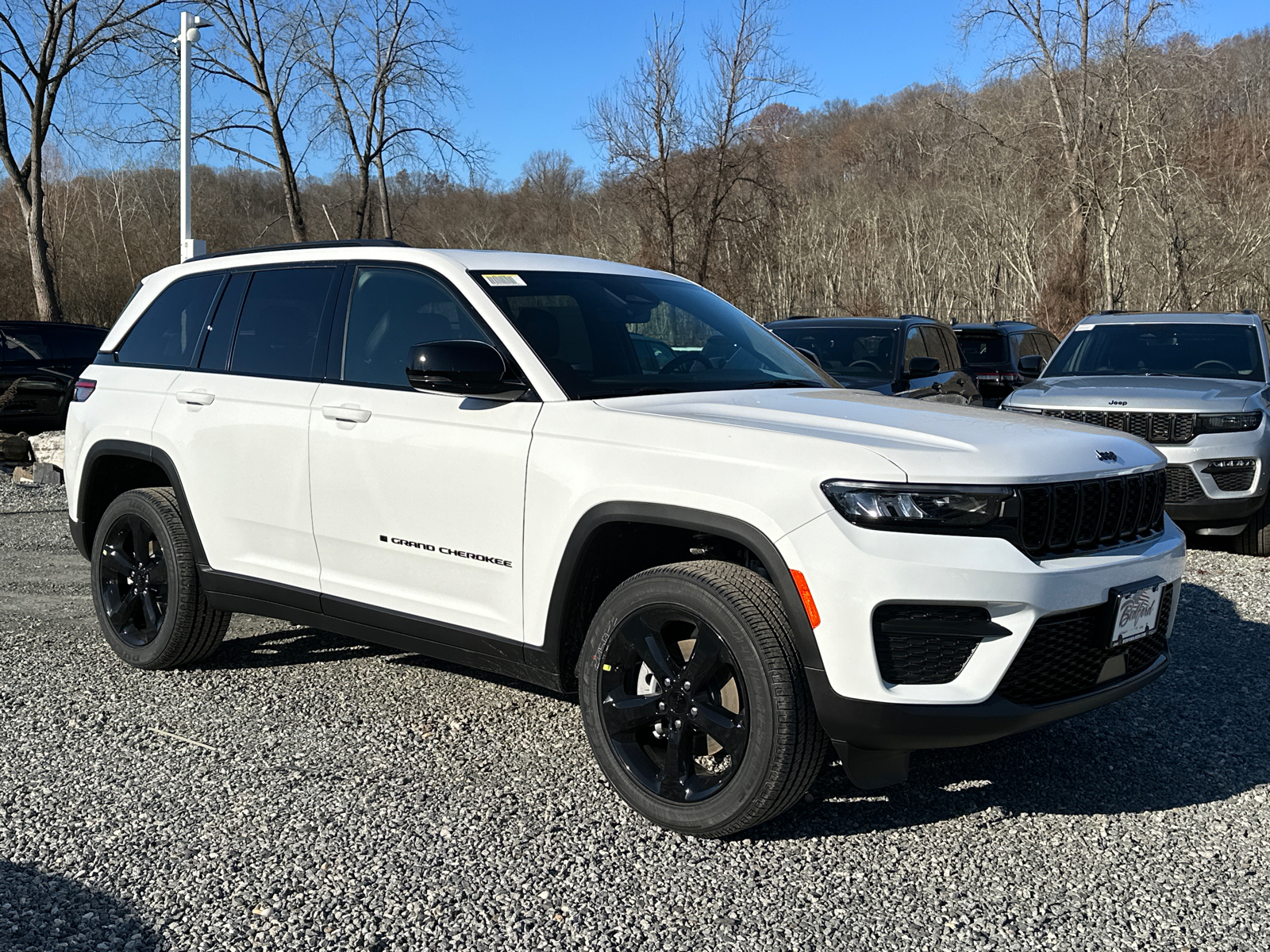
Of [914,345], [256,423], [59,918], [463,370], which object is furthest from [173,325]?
[914,345]

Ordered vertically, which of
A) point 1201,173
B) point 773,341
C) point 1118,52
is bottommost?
point 773,341

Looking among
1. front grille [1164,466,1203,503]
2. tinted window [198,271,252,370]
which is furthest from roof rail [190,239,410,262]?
front grille [1164,466,1203,503]

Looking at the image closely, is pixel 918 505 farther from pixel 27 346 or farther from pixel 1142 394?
pixel 27 346

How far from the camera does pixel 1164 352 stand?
9820 millimetres

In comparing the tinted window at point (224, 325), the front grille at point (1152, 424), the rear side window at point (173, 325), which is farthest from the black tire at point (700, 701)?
the front grille at point (1152, 424)

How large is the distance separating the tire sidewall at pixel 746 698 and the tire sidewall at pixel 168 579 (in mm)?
2317

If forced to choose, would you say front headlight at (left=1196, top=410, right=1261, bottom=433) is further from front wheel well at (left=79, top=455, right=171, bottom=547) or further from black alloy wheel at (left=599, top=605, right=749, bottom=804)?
front wheel well at (left=79, top=455, right=171, bottom=547)

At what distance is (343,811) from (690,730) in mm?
1166

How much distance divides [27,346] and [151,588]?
1163 centimetres

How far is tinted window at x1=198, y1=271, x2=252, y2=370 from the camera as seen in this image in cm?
508

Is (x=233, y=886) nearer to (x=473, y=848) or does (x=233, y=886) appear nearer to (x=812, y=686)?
(x=473, y=848)

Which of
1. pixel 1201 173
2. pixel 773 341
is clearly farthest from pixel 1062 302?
pixel 773 341

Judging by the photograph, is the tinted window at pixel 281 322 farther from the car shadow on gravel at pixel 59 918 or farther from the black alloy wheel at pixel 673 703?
the car shadow on gravel at pixel 59 918

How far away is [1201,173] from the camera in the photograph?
93.3 ft
